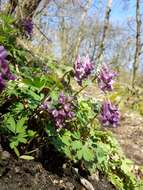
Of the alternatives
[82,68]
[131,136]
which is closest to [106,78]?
[82,68]

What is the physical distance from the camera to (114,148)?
4613 millimetres

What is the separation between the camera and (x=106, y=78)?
3404 mm

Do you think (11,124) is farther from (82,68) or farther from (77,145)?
(82,68)

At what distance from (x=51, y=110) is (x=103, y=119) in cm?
42

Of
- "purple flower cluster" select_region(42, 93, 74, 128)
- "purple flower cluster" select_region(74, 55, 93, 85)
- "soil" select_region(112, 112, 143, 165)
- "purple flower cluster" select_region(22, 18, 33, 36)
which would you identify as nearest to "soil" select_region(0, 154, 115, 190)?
"purple flower cluster" select_region(42, 93, 74, 128)

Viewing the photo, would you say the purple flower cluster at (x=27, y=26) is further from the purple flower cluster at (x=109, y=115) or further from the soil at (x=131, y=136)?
the soil at (x=131, y=136)

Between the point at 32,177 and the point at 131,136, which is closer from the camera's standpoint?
the point at 32,177

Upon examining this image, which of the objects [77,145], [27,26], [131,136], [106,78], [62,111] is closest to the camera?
[62,111]

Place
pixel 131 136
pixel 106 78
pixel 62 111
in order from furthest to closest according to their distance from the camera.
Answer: pixel 131 136
pixel 106 78
pixel 62 111

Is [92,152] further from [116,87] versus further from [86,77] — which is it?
[116,87]

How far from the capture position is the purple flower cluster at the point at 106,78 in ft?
11.1

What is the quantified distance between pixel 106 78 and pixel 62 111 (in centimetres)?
47

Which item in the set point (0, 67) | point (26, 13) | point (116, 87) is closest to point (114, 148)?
point (0, 67)

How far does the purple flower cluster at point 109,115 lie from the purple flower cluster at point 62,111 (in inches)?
12.2
